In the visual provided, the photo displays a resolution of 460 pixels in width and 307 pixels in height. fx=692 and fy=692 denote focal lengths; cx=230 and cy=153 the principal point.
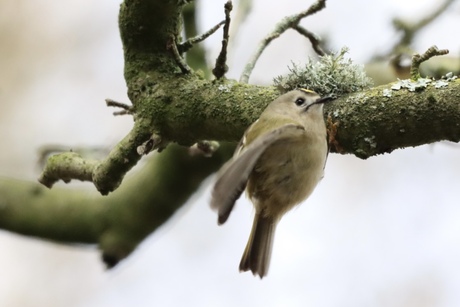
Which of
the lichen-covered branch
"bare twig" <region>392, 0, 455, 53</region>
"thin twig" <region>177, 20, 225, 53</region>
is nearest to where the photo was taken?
the lichen-covered branch

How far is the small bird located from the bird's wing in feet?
0.07

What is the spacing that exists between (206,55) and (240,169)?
1.23 m

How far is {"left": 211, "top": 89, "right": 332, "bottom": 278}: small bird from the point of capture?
1.17 metres

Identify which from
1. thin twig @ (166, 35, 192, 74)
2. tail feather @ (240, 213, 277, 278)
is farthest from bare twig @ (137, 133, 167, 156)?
tail feather @ (240, 213, 277, 278)

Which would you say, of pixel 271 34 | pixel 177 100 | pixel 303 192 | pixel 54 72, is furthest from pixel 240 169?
pixel 54 72

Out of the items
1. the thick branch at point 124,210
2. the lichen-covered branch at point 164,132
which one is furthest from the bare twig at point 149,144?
the thick branch at point 124,210

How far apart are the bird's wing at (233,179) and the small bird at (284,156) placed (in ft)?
0.07

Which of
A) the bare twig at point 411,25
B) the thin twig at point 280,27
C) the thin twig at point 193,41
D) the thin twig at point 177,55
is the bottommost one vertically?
the thin twig at point 177,55

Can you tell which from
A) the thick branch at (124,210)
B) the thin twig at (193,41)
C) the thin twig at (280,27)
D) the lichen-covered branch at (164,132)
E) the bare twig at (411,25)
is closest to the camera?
the lichen-covered branch at (164,132)

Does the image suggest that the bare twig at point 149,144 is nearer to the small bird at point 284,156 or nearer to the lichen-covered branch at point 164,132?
the lichen-covered branch at point 164,132

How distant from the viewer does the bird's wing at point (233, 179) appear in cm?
95

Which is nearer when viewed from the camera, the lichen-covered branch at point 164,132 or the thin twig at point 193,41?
the lichen-covered branch at point 164,132

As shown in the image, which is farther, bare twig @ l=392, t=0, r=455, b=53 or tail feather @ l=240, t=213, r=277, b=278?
bare twig @ l=392, t=0, r=455, b=53

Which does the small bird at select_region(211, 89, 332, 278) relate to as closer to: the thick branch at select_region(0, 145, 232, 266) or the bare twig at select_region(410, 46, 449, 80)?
the bare twig at select_region(410, 46, 449, 80)
